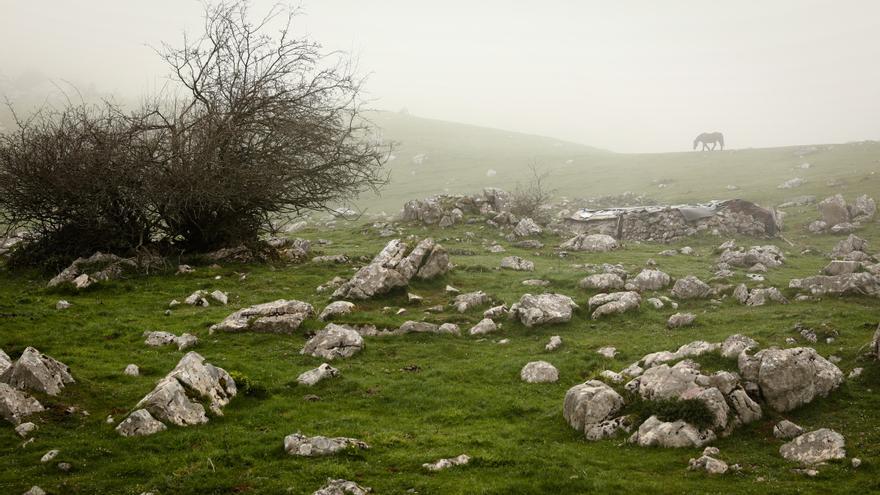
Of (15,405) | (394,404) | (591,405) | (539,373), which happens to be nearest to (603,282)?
(539,373)

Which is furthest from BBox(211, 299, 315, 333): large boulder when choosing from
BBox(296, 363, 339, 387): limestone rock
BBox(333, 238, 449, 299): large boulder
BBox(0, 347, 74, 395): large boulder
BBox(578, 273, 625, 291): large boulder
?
BBox(578, 273, 625, 291): large boulder

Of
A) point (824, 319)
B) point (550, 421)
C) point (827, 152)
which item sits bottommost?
point (550, 421)

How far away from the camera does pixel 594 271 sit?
2423 centimetres

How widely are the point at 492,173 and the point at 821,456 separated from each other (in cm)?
6966

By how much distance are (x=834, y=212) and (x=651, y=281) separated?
21452 millimetres

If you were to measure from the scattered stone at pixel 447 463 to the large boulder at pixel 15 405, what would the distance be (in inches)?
296

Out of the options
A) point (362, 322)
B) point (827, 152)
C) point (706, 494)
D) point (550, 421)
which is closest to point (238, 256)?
point (362, 322)

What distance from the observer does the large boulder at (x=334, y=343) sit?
15617 millimetres

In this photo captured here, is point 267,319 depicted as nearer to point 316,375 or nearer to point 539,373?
point 316,375

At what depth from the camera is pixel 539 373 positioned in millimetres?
14438

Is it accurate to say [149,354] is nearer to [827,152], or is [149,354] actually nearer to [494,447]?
[494,447]

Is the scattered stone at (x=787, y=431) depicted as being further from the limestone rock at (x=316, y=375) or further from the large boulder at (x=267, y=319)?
the large boulder at (x=267, y=319)

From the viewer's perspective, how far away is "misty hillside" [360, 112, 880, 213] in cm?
5097

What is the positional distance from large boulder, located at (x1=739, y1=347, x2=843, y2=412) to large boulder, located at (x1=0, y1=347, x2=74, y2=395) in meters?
14.2
